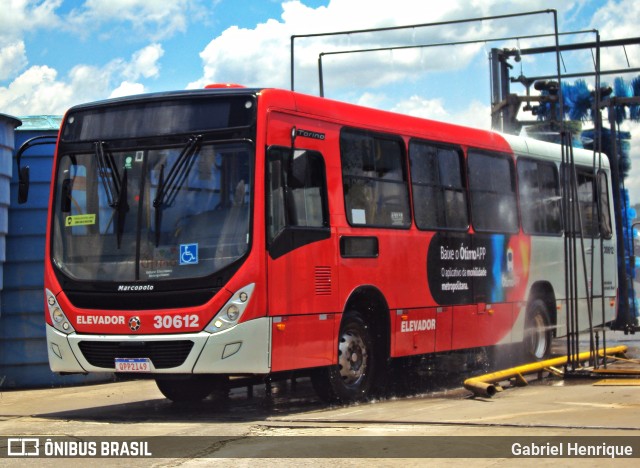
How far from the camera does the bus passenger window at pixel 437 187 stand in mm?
13391

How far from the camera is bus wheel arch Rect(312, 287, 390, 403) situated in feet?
38.2

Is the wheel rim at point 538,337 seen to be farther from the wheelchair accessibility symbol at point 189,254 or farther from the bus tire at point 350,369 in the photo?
the wheelchair accessibility symbol at point 189,254

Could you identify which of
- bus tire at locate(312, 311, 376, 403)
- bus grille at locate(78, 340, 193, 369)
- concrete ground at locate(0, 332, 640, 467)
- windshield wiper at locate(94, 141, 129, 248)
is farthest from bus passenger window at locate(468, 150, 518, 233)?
bus grille at locate(78, 340, 193, 369)

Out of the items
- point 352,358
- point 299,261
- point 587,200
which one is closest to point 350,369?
point 352,358

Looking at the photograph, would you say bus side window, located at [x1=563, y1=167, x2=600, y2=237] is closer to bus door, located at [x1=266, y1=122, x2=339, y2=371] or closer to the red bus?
the red bus

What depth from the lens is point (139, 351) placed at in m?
10.7

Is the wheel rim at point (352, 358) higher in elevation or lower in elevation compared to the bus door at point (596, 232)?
lower

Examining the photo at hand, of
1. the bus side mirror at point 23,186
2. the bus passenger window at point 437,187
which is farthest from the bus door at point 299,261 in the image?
the bus side mirror at point 23,186

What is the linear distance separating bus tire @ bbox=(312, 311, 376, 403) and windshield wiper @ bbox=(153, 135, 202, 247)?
2345 millimetres

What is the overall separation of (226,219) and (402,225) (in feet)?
9.89

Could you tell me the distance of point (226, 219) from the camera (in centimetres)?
1060

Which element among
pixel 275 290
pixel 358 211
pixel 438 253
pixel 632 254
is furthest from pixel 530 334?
pixel 632 254

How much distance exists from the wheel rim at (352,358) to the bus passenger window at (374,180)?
4.16ft

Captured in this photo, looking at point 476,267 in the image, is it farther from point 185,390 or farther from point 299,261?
point 185,390
